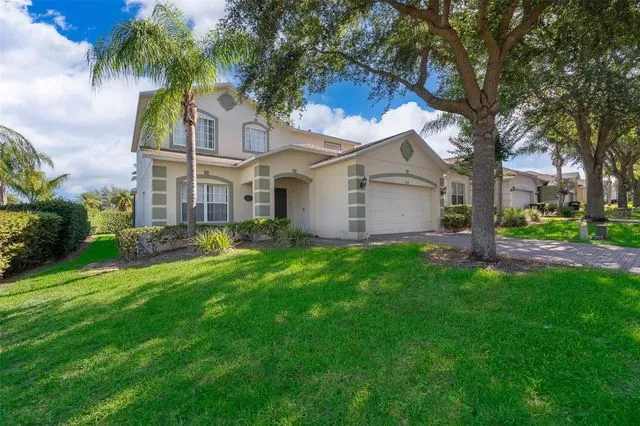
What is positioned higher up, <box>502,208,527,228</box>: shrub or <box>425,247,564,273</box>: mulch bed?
<box>502,208,527,228</box>: shrub

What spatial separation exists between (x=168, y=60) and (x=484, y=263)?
10881 millimetres

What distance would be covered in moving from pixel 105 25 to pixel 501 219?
71.0 feet

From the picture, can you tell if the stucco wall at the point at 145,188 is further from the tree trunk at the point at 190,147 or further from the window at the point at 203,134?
the tree trunk at the point at 190,147

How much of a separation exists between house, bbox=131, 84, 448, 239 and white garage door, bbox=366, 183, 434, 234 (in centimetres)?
5

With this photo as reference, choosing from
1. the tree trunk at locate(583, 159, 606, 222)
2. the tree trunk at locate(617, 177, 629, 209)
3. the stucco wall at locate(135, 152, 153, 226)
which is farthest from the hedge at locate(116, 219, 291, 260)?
the tree trunk at locate(617, 177, 629, 209)

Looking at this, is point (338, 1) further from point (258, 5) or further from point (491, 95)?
point (491, 95)

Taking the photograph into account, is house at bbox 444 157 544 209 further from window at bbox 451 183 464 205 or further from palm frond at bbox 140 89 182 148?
palm frond at bbox 140 89 182 148

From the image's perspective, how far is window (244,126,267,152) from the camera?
18469 mm

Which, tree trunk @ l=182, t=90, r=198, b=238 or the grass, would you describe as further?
tree trunk @ l=182, t=90, r=198, b=238

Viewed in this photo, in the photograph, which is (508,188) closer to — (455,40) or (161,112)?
(455,40)

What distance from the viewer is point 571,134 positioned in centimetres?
2184

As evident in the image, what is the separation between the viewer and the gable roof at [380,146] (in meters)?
13.9

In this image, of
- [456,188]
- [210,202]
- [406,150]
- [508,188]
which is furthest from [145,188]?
[508,188]

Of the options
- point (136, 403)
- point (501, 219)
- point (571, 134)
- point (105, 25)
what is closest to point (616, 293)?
point (136, 403)
